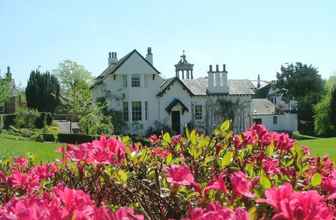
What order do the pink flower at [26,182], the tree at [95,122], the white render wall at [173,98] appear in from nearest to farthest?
the pink flower at [26,182]
the tree at [95,122]
the white render wall at [173,98]

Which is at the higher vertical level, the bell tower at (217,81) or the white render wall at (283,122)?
the bell tower at (217,81)

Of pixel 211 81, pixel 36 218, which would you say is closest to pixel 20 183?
pixel 36 218

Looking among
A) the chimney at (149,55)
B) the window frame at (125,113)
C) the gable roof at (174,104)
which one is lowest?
the window frame at (125,113)

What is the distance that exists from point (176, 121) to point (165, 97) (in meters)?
1.91

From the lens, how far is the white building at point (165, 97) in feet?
118

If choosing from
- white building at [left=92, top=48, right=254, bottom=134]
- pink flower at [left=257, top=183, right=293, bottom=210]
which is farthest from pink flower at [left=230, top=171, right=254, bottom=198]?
white building at [left=92, top=48, right=254, bottom=134]

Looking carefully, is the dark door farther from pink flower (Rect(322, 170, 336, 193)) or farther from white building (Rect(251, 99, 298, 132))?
pink flower (Rect(322, 170, 336, 193))

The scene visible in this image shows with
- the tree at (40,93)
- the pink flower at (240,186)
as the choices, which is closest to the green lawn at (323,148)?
the pink flower at (240,186)

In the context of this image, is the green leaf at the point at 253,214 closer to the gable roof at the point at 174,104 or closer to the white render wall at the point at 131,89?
the white render wall at the point at 131,89

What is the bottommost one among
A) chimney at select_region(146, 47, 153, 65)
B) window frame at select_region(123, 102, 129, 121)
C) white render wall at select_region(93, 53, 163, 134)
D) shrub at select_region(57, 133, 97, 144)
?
shrub at select_region(57, 133, 97, 144)

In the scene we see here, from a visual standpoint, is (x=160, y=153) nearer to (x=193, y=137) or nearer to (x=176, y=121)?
(x=193, y=137)

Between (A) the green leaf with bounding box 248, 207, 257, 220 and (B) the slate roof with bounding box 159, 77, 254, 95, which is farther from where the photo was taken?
(B) the slate roof with bounding box 159, 77, 254, 95

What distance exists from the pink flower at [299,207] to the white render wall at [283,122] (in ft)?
165

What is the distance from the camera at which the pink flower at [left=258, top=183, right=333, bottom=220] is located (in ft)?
4.29
